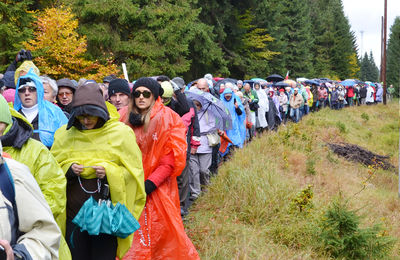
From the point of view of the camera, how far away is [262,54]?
1277 inches

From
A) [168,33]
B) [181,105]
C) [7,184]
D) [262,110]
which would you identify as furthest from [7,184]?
[168,33]

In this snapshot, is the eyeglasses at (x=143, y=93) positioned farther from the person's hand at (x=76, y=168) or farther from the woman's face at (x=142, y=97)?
the person's hand at (x=76, y=168)

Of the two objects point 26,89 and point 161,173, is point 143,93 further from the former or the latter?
point 26,89

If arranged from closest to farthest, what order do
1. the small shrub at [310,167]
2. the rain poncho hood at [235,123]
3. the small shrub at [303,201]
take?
the small shrub at [303,201]
the rain poncho hood at [235,123]
the small shrub at [310,167]

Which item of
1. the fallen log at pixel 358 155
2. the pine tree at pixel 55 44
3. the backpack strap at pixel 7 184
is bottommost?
the fallen log at pixel 358 155

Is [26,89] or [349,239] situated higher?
[26,89]

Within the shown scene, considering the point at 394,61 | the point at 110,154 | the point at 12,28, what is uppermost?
the point at 12,28

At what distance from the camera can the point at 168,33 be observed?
796 inches

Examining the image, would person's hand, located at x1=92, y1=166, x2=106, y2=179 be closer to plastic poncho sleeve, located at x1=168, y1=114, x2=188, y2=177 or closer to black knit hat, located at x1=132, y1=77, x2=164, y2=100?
plastic poncho sleeve, located at x1=168, y1=114, x2=188, y2=177

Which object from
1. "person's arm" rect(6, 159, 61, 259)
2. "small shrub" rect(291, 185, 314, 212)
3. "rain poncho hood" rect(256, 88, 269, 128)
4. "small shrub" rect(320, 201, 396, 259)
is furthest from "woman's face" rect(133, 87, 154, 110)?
"rain poncho hood" rect(256, 88, 269, 128)

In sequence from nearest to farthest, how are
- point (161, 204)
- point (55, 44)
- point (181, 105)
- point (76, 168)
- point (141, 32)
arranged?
point (76, 168) → point (161, 204) → point (181, 105) → point (55, 44) → point (141, 32)

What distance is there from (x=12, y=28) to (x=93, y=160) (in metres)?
13.0

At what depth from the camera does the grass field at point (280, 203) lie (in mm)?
5770

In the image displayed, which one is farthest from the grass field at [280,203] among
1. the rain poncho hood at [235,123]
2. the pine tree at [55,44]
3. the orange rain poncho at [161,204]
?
the pine tree at [55,44]
